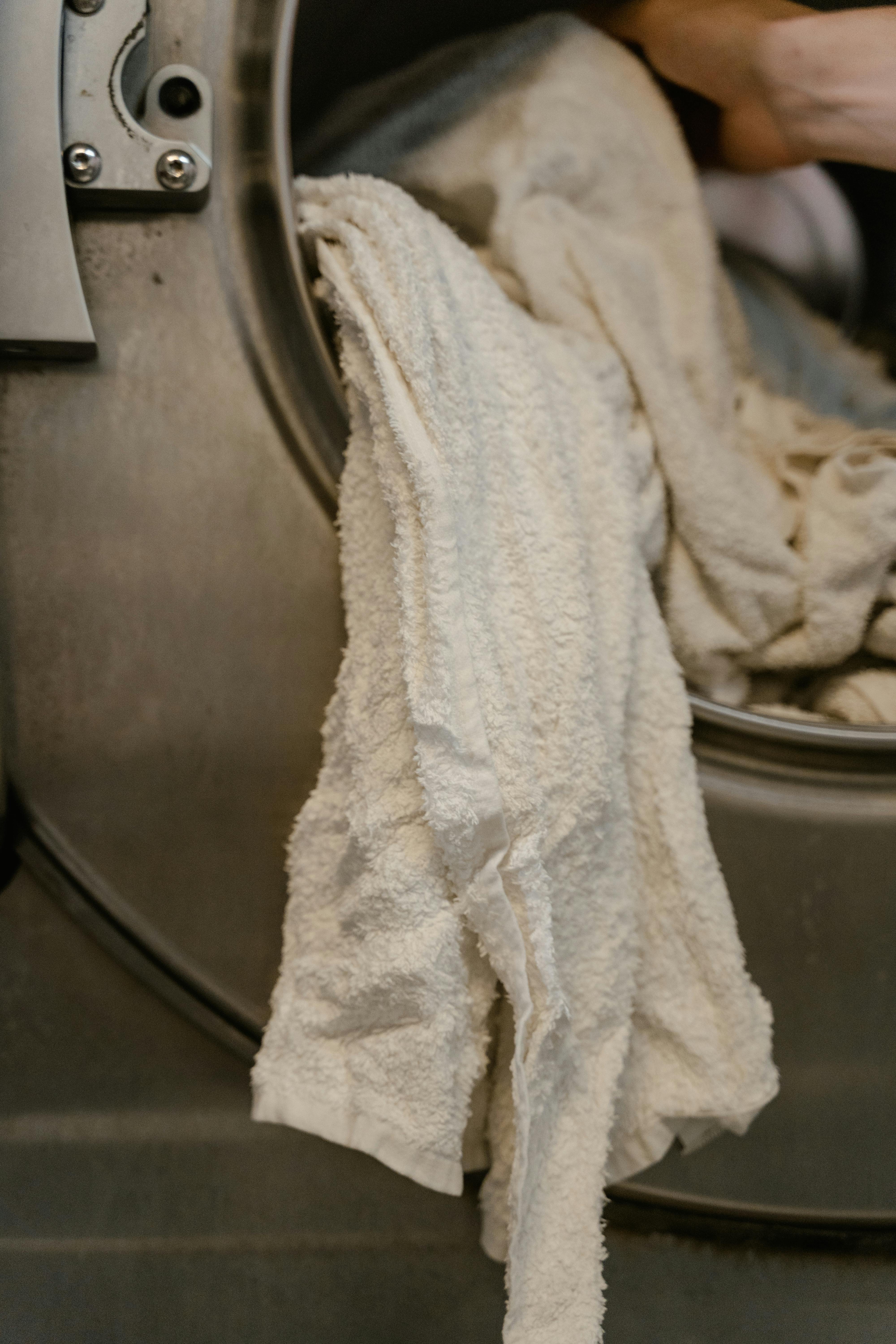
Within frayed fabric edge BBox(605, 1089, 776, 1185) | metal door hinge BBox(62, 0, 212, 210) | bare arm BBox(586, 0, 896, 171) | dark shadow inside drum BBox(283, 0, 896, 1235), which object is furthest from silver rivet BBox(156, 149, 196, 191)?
frayed fabric edge BBox(605, 1089, 776, 1185)

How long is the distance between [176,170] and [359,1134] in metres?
0.43

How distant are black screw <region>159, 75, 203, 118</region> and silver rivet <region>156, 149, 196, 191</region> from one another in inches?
0.9

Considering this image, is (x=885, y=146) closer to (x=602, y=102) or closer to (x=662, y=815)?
(x=602, y=102)

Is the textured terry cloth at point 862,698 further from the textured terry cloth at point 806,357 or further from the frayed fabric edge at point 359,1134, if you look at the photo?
the frayed fabric edge at point 359,1134

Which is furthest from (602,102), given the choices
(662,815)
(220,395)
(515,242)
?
(662,815)

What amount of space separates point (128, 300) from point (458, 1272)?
0.49m

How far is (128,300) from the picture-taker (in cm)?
42

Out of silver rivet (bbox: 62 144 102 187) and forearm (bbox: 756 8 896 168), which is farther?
forearm (bbox: 756 8 896 168)

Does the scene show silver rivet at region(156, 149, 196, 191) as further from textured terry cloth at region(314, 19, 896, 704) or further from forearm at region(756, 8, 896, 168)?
forearm at region(756, 8, 896, 168)

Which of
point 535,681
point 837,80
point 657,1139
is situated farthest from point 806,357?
point 657,1139

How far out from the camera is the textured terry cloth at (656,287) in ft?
1.69

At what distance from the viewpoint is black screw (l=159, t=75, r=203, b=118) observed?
1.36ft

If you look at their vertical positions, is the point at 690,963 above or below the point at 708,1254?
above

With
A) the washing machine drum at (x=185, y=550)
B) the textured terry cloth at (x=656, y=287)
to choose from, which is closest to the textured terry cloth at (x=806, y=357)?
the textured terry cloth at (x=656, y=287)
